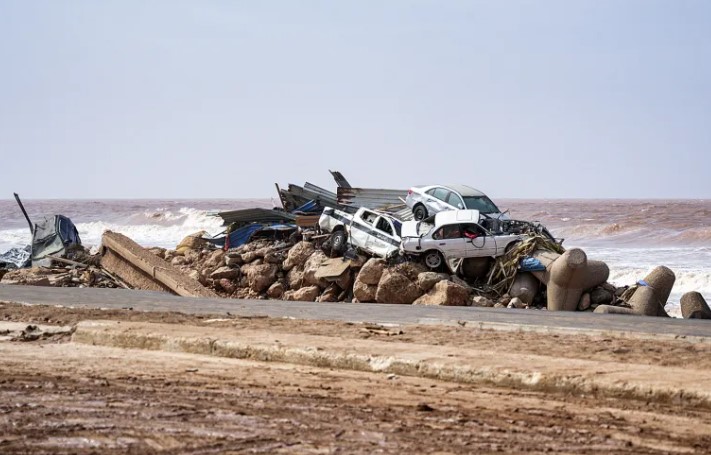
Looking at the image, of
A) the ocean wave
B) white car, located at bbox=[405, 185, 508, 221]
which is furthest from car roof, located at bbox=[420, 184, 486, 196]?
the ocean wave

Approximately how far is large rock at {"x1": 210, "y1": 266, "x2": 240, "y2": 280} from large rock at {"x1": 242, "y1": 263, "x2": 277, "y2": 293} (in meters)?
0.47

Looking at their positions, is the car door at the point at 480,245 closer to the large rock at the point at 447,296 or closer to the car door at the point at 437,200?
the large rock at the point at 447,296

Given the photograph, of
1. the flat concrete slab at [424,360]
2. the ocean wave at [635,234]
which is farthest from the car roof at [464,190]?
the ocean wave at [635,234]

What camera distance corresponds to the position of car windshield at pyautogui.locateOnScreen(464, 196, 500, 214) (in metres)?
26.1

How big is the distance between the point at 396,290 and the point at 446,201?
6.26 m

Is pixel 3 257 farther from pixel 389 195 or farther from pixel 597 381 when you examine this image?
pixel 597 381

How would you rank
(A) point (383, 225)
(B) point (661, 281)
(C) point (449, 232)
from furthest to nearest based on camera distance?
1. (A) point (383, 225)
2. (C) point (449, 232)
3. (B) point (661, 281)

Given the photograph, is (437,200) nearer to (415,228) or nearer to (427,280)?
(415,228)

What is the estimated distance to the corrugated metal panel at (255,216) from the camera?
29.4m

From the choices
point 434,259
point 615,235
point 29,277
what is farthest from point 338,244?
point 615,235

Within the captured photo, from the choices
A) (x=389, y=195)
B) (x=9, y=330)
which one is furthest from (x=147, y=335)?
(x=389, y=195)

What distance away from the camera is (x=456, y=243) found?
22.4 m

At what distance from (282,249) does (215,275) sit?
202cm

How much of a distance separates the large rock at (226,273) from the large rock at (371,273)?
4.90m
